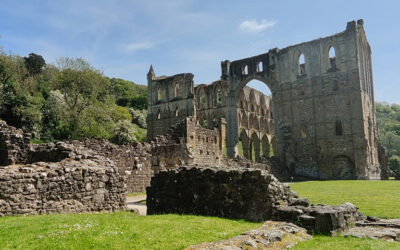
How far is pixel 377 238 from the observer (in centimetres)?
714

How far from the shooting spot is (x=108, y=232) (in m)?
Result: 6.50

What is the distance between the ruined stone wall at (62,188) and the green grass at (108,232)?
684mm

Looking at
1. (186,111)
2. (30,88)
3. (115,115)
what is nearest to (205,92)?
(186,111)

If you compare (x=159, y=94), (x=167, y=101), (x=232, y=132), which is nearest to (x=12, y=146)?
(x=232, y=132)

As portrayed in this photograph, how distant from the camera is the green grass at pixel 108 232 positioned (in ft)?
19.1

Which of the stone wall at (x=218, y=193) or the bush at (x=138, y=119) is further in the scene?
the bush at (x=138, y=119)

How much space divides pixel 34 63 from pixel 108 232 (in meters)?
66.2

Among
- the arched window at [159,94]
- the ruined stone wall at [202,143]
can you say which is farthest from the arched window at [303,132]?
the arched window at [159,94]

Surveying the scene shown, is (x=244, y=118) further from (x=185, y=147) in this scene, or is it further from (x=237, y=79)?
(x=185, y=147)

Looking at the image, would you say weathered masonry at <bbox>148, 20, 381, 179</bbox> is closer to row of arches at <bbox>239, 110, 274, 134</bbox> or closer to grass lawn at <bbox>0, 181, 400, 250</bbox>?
row of arches at <bbox>239, 110, 274, 134</bbox>

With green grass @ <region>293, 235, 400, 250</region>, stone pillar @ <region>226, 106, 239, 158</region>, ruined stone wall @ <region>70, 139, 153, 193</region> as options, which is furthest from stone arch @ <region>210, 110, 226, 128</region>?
green grass @ <region>293, 235, 400, 250</region>

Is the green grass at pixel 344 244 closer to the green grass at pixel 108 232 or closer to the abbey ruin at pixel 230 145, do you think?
the green grass at pixel 108 232

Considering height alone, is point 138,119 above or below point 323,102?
above

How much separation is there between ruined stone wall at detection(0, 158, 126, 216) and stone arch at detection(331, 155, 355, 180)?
3263 cm
